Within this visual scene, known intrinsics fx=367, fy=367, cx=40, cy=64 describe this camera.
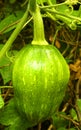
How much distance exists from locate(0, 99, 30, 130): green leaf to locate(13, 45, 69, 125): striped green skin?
0.42 metres

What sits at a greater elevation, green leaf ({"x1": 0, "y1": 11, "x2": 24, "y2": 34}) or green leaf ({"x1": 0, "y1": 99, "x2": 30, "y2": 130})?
green leaf ({"x1": 0, "y1": 11, "x2": 24, "y2": 34})

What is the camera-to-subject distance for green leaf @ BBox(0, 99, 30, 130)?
134 centimetres

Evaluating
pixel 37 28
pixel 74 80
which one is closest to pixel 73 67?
pixel 74 80

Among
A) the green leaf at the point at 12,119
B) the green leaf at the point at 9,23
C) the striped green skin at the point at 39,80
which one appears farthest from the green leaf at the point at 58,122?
the striped green skin at the point at 39,80

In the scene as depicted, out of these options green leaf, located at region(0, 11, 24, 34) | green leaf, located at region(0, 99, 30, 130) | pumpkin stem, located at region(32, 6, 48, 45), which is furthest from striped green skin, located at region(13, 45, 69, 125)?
green leaf, located at region(0, 11, 24, 34)

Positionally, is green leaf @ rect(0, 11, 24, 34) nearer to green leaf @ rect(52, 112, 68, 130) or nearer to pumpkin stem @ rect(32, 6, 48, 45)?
green leaf @ rect(52, 112, 68, 130)

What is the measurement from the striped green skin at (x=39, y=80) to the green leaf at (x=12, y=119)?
42 cm

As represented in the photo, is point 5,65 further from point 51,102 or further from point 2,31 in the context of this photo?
point 51,102

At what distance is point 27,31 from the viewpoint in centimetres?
189

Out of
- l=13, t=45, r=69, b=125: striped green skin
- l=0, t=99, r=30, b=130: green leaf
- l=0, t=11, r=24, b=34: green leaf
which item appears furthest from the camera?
l=0, t=11, r=24, b=34: green leaf

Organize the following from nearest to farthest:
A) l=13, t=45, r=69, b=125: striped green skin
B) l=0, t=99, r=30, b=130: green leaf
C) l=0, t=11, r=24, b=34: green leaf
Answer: l=13, t=45, r=69, b=125: striped green skin, l=0, t=99, r=30, b=130: green leaf, l=0, t=11, r=24, b=34: green leaf

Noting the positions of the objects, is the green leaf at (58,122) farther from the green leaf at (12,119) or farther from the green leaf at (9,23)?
the green leaf at (9,23)

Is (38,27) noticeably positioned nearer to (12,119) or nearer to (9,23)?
(12,119)

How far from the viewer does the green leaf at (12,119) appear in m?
1.34
